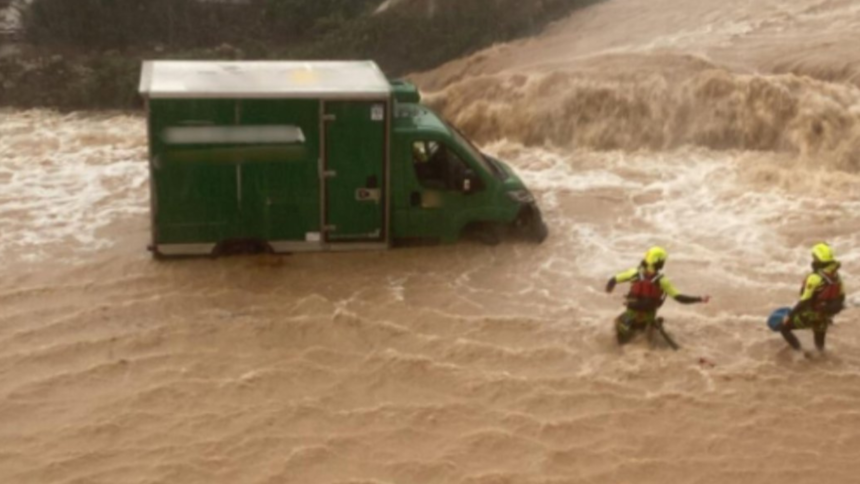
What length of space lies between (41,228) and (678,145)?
9.78 meters

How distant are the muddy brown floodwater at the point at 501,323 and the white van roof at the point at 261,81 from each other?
2.03m

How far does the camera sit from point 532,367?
11.3 metres

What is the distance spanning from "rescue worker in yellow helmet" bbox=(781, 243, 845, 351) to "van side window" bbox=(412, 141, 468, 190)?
4.36m

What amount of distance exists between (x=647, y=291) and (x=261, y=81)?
5.26m

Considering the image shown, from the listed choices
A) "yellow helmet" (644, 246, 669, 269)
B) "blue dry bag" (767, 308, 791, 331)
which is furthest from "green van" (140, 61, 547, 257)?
"blue dry bag" (767, 308, 791, 331)

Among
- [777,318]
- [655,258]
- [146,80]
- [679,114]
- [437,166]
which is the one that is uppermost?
[146,80]

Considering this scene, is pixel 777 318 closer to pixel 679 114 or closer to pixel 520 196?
pixel 520 196

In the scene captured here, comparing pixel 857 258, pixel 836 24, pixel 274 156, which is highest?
pixel 836 24

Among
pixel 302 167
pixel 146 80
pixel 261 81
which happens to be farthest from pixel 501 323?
pixel 146 80

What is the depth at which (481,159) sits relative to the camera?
1416cm

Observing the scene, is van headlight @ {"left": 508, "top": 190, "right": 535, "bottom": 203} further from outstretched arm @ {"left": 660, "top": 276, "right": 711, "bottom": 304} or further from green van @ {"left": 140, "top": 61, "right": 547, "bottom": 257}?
outstretched arm @ {"left": 660, "top": 276, "right": 711, "bottom": 304}

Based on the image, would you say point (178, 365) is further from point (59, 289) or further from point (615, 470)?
point (615, 470)

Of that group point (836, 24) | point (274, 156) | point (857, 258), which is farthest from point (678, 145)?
point (274, 156)

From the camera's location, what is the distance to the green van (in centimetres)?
1291
